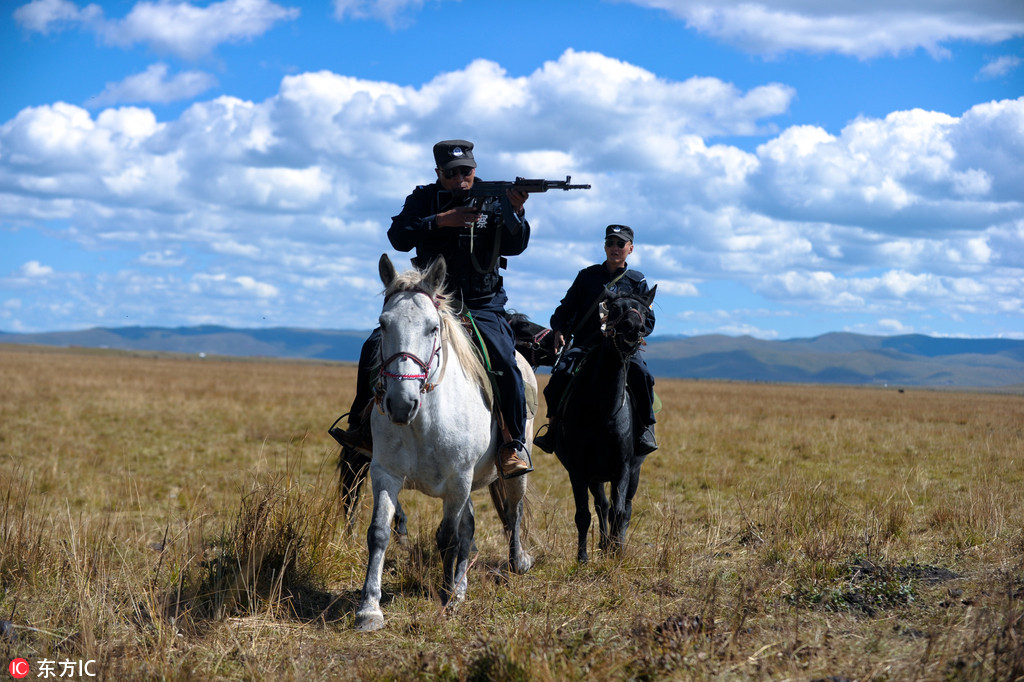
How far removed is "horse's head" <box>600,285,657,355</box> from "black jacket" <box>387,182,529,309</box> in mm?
965

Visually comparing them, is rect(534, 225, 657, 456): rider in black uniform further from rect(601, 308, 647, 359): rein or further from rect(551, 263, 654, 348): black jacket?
rect(601, 308, 647, 359): rein

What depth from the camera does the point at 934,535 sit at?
7523mm

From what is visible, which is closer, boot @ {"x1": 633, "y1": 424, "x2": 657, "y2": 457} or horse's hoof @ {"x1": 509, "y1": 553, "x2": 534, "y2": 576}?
horse's hoof @ {"x1": 509, "y1": 553, "x2": 534, "y2": 576}

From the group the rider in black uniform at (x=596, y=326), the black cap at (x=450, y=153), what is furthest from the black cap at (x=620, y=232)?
the black cap at (x=450, y=153)

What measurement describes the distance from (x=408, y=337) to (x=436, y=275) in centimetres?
63

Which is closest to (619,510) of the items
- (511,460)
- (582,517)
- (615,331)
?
(582,517)

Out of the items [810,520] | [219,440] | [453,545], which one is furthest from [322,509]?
[219,440]

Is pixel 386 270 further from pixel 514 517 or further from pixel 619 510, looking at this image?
pixel 619 510

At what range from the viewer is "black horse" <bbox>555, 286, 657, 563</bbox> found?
276 inches

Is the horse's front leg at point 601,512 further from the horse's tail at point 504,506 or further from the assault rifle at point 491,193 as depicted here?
the assault rifle at point 491,193

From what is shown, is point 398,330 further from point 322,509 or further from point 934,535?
point 934,535

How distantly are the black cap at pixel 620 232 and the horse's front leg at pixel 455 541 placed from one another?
306 centimetres

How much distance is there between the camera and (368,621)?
5.18 m

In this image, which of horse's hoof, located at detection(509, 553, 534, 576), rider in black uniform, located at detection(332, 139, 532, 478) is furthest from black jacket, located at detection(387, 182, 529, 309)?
horse's hoof, located at detection(509, 553, 534, 576)
